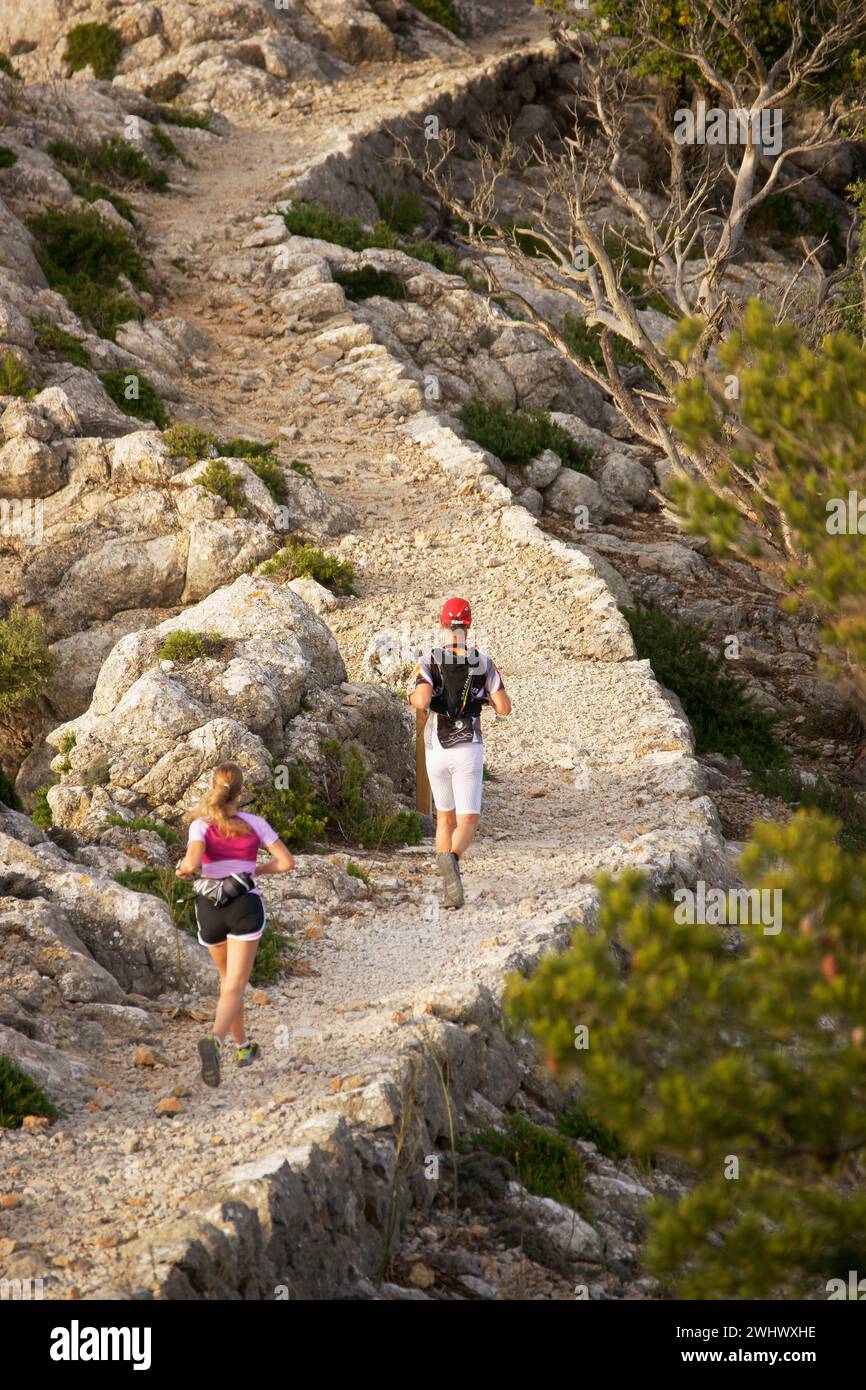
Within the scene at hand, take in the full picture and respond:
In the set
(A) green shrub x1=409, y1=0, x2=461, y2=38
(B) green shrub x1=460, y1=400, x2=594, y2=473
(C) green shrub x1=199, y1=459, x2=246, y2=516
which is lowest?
(C) green shrub x1=199, y1=459, x2=246, y2=516

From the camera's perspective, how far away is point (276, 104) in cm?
3297

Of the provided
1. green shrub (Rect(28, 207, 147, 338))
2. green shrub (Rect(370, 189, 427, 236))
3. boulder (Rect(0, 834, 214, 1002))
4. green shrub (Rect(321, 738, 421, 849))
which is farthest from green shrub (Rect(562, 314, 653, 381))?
boulder (Rect(0, 834, 214, 1002))

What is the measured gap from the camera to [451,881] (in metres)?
10.5

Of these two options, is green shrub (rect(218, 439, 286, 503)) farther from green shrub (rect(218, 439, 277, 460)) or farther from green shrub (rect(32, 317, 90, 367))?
green shrub (rect(32, 317, 90, 367))

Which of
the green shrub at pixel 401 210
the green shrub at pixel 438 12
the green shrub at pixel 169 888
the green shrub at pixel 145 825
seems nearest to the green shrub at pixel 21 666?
the green shrub at pixel 145 825

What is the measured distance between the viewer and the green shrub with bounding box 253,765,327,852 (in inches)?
454

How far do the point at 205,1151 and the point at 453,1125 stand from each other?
1653 mm

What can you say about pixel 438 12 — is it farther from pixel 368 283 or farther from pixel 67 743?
pixel 67 743

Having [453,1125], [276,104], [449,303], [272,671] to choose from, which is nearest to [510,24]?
[276,104]

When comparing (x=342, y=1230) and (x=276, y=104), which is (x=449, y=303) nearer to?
(x=276, y=104)

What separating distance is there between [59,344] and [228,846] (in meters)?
15.1

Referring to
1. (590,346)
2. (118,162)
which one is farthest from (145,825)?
(118,162)

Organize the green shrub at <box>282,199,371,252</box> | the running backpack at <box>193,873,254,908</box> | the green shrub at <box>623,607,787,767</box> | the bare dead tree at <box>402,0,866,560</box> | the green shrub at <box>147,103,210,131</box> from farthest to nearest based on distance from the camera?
the green shrub at <box>147,103,210,131</box> → the green shrub at <box>282,199,371,252</box> → the bare dead tree at <box>402,0,866,560</box> → the green shrub at <box>623,607,787,767</box> → the running backpack at <box>193,873,254,908</box>
